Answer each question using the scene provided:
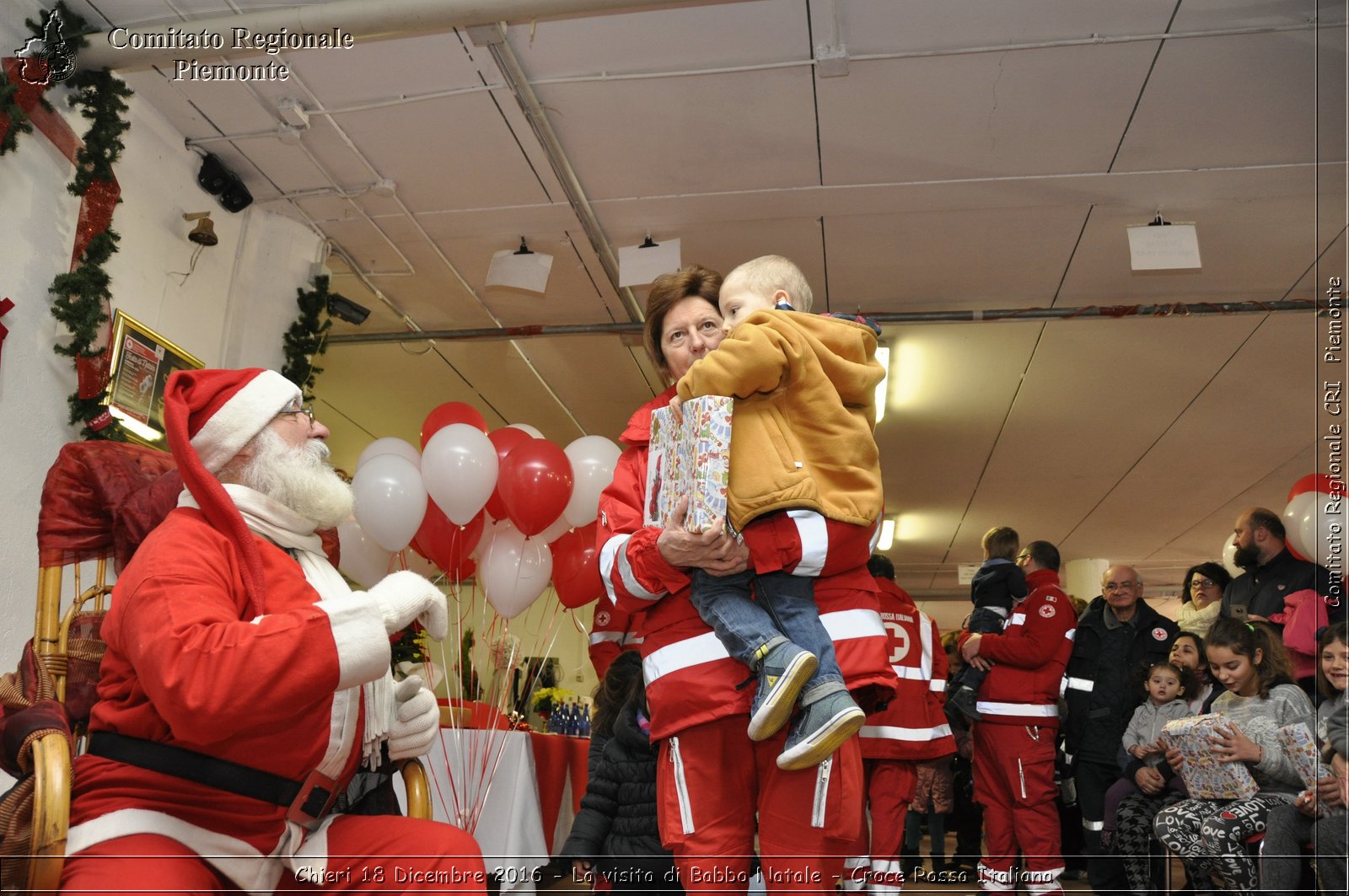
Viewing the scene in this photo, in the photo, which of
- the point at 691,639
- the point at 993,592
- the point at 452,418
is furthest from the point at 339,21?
Result: the point at 993,592

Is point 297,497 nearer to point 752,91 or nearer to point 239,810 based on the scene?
point 239,810

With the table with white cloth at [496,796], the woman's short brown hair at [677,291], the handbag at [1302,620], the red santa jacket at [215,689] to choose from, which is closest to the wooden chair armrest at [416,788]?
the red santa jacket at [215,689]

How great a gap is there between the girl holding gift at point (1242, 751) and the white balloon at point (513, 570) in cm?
271

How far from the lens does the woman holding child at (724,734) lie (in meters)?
1.67

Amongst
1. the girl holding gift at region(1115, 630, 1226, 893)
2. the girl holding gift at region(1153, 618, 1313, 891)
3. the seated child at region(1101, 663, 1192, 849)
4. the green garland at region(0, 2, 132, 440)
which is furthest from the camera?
the seated child at region(1101, 663, 1192, 849)

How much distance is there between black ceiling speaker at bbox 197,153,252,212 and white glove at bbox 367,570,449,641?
3.40 metres

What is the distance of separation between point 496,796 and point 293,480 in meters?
2.61

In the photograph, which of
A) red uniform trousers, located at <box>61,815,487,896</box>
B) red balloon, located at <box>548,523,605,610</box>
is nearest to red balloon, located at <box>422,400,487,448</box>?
red balloon, located at <box>548,523,605,610</box>

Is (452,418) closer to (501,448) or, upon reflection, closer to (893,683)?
(501,448)

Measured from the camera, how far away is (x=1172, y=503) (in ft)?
30.4

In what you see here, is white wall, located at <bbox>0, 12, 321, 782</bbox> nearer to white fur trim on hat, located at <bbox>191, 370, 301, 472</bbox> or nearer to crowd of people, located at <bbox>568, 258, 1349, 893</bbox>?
white fur trim on hat, located at <bbox>191, 370, 301, 472</bbox>

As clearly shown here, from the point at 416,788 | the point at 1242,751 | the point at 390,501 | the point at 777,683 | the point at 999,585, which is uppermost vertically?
the point at 390,501

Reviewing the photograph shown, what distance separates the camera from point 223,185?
4.47m

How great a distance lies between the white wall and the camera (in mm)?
3314
